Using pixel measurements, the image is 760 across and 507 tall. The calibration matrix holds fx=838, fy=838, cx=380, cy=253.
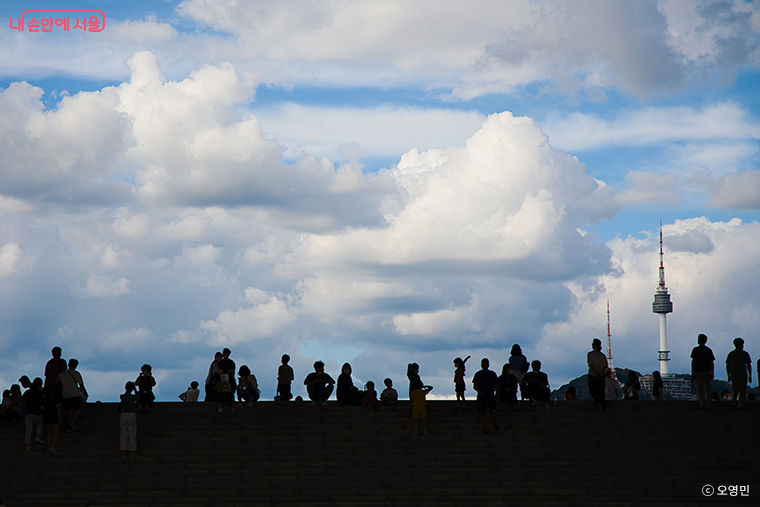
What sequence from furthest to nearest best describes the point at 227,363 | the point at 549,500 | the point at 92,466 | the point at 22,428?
the point at 227,363 → the point at 22,428 → the point at 92,466 → the point at 549,500

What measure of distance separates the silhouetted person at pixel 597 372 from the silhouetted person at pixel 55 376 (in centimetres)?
1295

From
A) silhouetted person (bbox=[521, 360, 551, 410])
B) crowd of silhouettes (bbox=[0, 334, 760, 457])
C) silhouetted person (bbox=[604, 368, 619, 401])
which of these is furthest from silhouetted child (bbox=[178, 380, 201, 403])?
silhouetted person (bbox=[604, 368, 619, 401])

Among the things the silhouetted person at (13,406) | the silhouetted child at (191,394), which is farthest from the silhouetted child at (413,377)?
the silhouetted person at (13,406)

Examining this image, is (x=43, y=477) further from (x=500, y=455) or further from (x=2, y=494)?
(x=500, y=455)

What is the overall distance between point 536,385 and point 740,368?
505cm

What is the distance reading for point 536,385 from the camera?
859 inches

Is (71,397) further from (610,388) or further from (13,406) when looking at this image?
(610,388)

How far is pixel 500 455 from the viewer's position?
18875 mm

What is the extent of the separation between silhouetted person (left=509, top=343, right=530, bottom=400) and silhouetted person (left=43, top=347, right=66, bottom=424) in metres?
11.4

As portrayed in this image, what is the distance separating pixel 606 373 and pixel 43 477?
13.8 metres

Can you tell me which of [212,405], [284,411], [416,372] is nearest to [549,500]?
[416,372]

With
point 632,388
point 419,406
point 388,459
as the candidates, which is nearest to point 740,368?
point 632,388

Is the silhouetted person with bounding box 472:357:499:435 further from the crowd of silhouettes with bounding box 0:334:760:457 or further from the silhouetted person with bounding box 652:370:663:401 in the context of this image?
the silhouetted person with bounding box 652:370:663:401

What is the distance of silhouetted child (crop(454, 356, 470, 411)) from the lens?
839 inches
